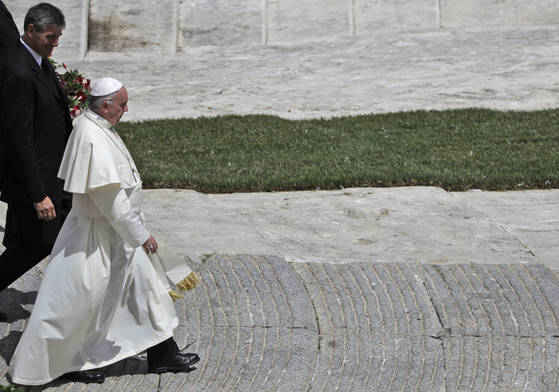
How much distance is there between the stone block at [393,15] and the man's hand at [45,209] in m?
11.8

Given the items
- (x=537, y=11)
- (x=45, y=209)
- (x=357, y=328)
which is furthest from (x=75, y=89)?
(x=537, y=11)

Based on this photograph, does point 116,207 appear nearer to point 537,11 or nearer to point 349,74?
point 349,74

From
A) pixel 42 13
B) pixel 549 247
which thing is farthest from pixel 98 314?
pixel 549 247

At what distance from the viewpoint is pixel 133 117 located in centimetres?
1202

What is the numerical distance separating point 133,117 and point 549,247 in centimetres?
651

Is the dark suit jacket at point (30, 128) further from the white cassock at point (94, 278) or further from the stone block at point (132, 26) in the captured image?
the stone block at point (132, 26)

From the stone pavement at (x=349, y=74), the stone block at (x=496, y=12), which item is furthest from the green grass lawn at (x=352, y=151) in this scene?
the stone block at (x=496, y=12)

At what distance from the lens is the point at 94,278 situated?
4.80 meters

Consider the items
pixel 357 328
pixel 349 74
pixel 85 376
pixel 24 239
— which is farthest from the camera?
pixel 349 74

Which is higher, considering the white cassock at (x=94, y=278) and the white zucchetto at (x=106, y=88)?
the white zucchetto at (x=106, y=88)

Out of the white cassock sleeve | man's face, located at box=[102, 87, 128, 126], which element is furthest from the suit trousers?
man's face, located at box=[102, 87, 128, 126]

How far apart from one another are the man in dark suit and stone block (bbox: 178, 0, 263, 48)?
10854mm

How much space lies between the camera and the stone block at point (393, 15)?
53.0ft

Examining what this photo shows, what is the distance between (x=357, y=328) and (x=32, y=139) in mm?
2429
